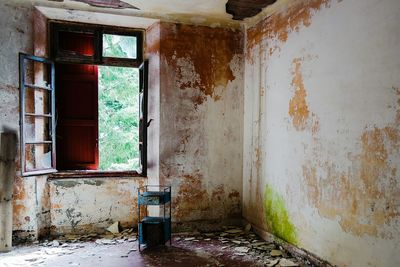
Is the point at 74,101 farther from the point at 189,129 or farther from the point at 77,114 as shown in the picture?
the point at 189,129

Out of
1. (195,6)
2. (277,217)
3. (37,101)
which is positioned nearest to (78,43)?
(37,101)

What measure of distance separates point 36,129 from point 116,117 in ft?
14.0

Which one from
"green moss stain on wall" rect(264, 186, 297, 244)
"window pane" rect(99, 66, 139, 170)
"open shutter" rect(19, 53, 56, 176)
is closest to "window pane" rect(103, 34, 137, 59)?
"window pane" rect(99, 66, 139, 170)

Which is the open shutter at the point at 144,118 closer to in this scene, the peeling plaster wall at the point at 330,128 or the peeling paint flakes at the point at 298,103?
the peeling plaster wall at the point at 330,128

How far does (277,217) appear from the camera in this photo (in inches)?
154

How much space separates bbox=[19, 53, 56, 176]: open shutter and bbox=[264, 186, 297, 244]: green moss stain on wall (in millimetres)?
2858

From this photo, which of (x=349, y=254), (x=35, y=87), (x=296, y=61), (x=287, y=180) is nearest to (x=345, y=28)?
(x=296, y=61)

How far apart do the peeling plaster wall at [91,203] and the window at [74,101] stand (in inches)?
12.5

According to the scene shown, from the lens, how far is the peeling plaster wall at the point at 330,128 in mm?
2420

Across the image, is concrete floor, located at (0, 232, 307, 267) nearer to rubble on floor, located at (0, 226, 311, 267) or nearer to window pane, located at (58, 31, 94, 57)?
rubble on floor, located at (0, 226, 311, 267)

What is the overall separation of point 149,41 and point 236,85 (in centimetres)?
142

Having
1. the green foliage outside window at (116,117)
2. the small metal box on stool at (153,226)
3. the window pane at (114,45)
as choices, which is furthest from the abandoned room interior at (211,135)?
the green foliage outside window at (116,117)

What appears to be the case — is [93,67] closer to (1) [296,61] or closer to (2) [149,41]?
(2) [149,41]

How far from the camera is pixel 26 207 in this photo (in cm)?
405
